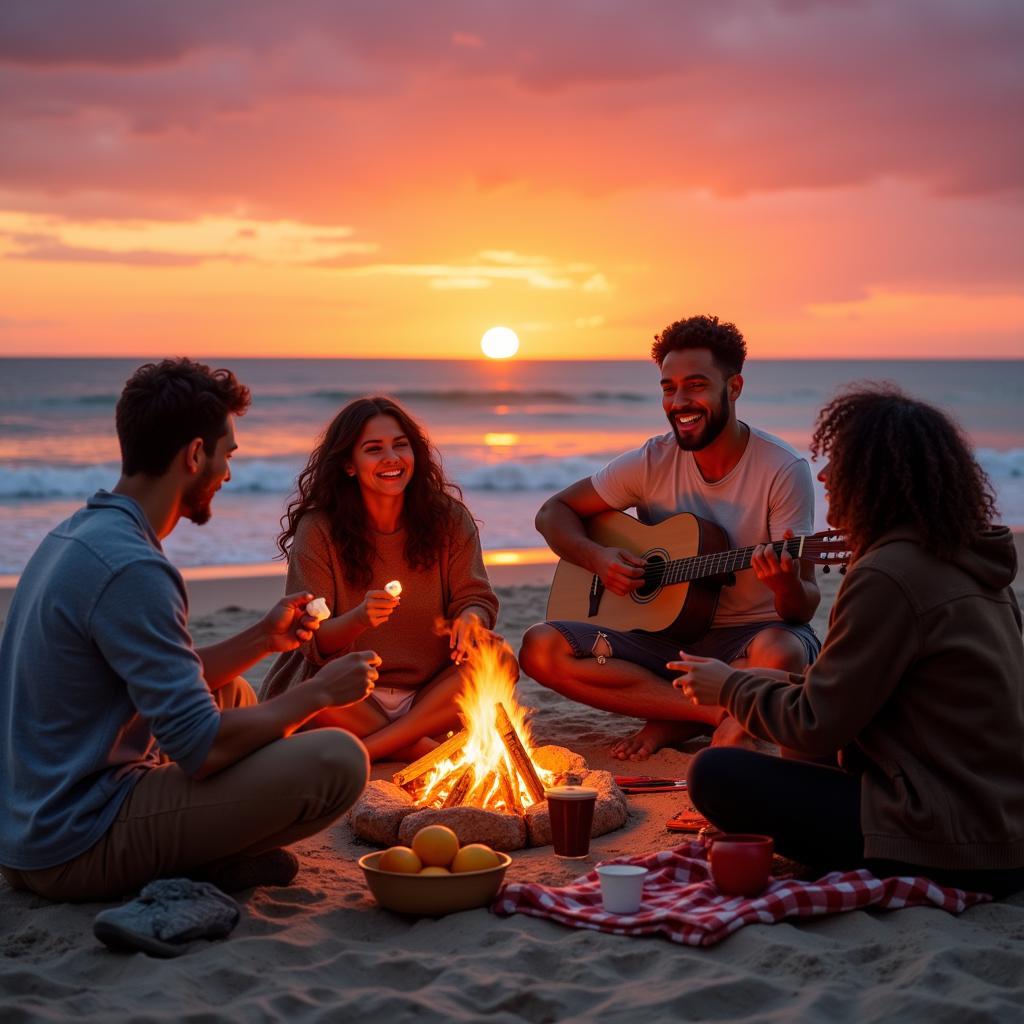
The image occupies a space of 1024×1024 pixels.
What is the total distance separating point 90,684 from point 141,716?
207 millimetres

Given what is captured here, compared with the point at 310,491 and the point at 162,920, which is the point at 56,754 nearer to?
the point at 162,920

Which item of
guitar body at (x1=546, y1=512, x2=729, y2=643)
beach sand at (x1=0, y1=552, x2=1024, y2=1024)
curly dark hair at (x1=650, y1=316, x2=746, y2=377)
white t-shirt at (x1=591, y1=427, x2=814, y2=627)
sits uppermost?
curly dark hair at (x1=650, y1=316, x2=746, y2=377)

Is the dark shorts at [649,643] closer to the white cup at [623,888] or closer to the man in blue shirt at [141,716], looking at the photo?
the white cup at [623,888]

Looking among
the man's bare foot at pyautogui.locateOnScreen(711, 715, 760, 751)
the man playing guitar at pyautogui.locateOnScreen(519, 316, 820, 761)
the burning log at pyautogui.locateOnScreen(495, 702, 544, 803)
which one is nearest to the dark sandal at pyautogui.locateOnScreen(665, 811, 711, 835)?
the man's bare foot at pyautogui.locateOnScreen(711, 715, 760, 751)

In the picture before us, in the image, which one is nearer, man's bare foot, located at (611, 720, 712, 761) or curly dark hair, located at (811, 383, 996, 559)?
curly dark hair, located at (811, 383, 996, 559)

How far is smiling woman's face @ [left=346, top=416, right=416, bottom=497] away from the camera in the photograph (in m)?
5.41

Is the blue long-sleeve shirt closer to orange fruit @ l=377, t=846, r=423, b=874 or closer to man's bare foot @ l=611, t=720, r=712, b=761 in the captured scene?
orange fruit @ l=377, t=846, r=423, b=874

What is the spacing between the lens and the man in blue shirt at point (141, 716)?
10.9 ft

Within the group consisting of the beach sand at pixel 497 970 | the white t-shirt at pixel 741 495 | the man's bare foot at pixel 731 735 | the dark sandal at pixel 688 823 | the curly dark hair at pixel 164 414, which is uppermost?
the curly dark hair at pixel 164 414

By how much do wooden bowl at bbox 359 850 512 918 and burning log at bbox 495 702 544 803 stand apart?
1.01 metres

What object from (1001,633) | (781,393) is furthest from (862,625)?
(781,393)

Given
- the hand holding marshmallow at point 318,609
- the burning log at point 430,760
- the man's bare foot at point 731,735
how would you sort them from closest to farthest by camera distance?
the hand holding marshmallow at point 318,609
the burning log at point 430,760
the man's bare foot at point 731,735

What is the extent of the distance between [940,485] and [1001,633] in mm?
445

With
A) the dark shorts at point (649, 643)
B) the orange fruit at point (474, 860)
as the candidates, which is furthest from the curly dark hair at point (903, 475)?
the dark shorts at point (649, 643)
